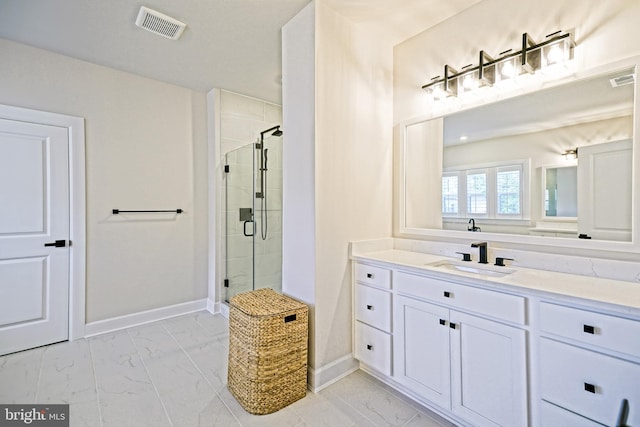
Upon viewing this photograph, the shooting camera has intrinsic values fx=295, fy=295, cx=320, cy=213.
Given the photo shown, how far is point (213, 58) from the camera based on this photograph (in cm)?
276

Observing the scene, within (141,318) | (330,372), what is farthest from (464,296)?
(141,318)

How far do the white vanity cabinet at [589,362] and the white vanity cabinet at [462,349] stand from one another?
0.32ft

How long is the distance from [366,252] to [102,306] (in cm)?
264

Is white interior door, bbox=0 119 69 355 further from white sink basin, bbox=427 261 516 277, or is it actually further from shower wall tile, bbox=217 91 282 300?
white sink basin, bbox=427 261 516 277

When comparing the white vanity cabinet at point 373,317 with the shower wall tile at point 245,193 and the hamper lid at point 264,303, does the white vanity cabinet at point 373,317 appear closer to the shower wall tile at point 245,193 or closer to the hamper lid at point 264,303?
the hamper lid at point 264,303

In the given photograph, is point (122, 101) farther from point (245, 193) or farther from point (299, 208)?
point (299, 208)

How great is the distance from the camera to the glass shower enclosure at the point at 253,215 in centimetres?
309

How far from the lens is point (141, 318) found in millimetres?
3105

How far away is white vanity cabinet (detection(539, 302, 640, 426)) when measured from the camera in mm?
1118

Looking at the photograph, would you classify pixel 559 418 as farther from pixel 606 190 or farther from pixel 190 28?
pixel 190 28

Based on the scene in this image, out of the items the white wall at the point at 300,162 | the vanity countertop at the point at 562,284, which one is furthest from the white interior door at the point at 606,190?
the white wall at the point at 300,162

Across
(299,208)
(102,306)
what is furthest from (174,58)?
(102,306)

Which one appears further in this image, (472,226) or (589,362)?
(472,226)

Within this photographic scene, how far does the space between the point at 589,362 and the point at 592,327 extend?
0.47ft
